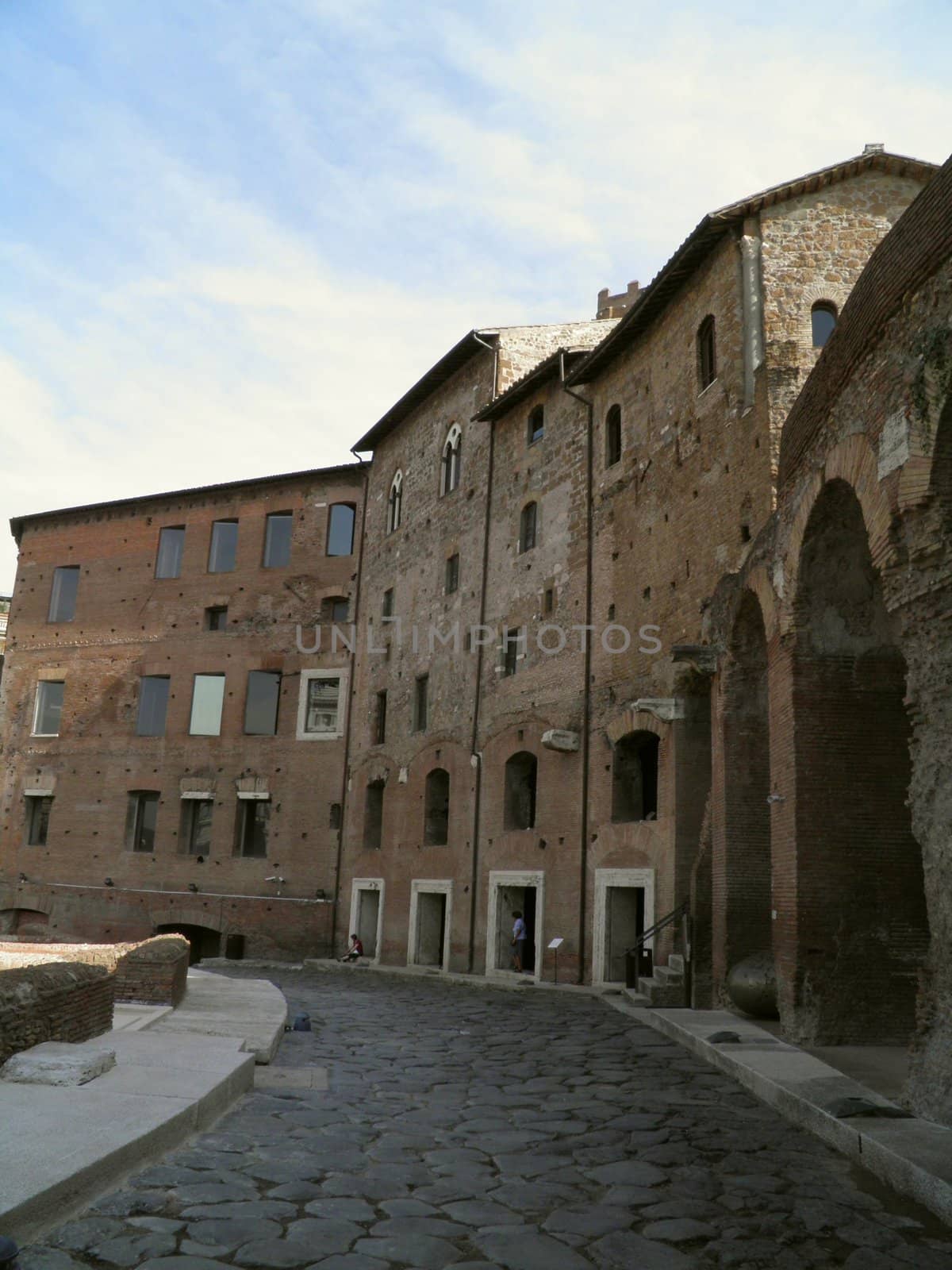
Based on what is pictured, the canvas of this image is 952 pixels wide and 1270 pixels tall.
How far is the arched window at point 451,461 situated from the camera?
23.1m

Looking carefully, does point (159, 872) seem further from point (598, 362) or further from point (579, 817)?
point (598, 362)

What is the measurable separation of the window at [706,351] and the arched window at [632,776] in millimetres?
5171

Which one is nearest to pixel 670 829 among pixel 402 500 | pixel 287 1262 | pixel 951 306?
pixel 951 306

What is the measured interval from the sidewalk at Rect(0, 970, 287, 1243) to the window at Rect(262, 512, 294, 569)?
727 inches

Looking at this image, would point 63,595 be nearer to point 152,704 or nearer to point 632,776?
point 152,704

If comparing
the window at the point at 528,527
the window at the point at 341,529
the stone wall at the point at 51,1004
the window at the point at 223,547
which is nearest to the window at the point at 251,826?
the window at the point at 223,547

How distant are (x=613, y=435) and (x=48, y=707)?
59.7 ft

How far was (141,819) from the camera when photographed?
88.6 feet

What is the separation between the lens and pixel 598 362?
60.5 ft

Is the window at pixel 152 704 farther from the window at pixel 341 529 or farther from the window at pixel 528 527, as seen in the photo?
the window at pixel 528 527

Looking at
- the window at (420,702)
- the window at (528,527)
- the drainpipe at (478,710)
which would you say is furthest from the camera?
the window at (420,702)

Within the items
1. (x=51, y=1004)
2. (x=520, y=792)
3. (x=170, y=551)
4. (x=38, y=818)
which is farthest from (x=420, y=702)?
(x=51, y=1004)

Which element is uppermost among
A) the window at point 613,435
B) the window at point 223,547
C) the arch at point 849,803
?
the window at point 223,547

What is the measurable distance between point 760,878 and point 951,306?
23.6ft
